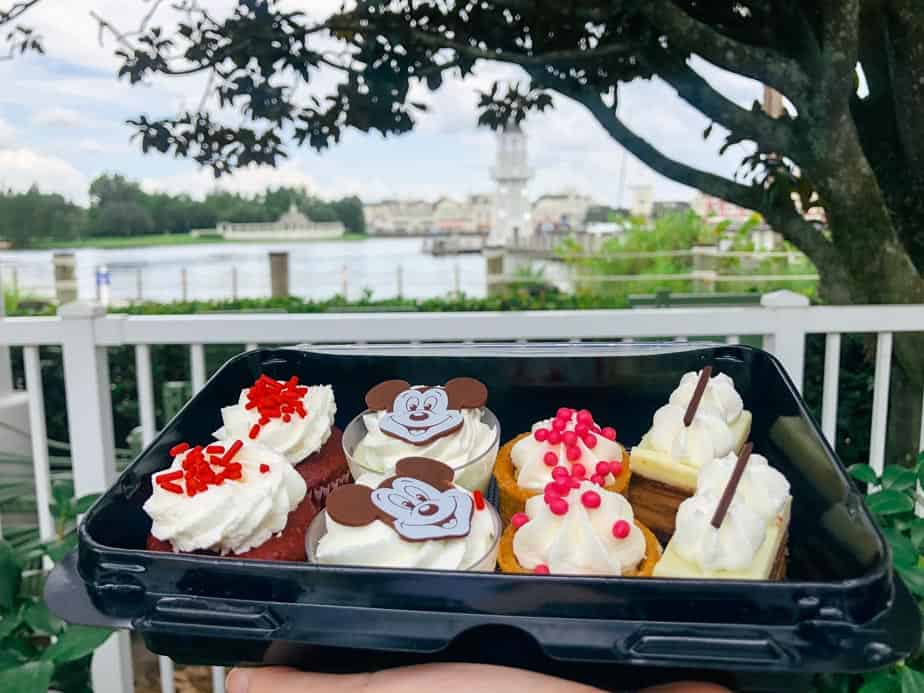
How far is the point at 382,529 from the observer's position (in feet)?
2.36

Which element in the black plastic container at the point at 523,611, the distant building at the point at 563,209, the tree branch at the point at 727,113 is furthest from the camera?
the distant building at the point at 563,209

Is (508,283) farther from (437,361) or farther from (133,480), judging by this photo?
(133,480)

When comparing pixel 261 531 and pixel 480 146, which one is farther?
pixel 480 146

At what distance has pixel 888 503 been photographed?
122 centimetres

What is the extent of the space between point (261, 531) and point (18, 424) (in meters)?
1.98

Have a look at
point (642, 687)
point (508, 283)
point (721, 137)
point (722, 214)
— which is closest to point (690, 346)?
point (642, 687)

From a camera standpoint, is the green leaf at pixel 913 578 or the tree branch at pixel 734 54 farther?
the tree branch at pixel 734 54

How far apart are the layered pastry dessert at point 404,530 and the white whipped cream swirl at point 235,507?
0.36 feet

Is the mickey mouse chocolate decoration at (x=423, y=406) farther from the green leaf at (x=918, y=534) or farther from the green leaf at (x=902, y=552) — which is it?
the green leaf at (x=918, y=534)

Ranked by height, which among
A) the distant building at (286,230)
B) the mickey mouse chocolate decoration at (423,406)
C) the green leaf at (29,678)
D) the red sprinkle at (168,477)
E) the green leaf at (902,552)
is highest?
the distant building at (286,230)

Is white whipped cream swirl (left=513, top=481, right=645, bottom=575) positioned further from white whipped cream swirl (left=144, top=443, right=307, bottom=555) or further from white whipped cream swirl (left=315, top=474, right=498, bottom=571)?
white whipped cream swirl (left=144, top=443, right=307, bottom=555)

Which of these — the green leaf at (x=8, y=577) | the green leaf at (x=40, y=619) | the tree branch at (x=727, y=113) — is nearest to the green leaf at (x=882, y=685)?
the green leaf at (x=40, y=619)

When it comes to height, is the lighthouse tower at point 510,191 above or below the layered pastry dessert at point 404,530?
above

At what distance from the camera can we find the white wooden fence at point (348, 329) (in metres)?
1.75
